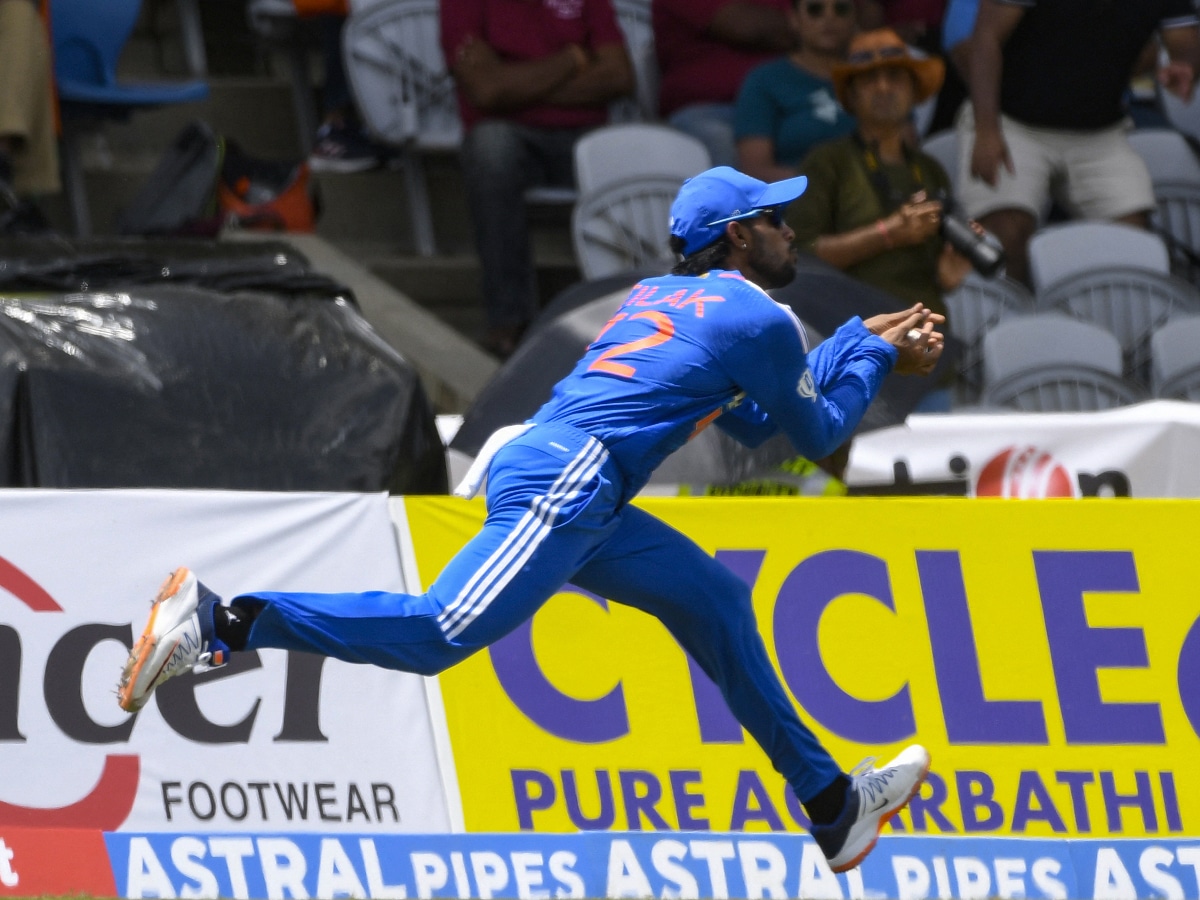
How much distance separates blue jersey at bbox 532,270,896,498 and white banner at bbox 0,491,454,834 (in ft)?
4.34

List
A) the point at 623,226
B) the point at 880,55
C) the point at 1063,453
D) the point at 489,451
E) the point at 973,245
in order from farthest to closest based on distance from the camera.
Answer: the point at 623,226 < the point at 880,55 < the point at 1063,453 < the point at 973,245 < the point at 489,451

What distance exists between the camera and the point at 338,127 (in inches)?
373

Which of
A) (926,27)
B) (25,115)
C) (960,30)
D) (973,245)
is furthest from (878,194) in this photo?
(25,115)

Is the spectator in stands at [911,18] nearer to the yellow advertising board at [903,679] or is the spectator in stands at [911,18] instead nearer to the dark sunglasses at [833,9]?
the dark sunglasses at [833,9]

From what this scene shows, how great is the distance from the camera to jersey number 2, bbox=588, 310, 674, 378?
4.39 metres

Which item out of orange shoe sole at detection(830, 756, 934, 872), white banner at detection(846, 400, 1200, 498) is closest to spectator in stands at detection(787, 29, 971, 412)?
white banner at detection(846, 400, 1200, 498)

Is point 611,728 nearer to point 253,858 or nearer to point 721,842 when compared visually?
point 721,842

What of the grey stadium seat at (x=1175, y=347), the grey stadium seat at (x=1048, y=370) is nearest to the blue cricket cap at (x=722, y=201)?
the grey stadium seat at (x=1048, y=370)

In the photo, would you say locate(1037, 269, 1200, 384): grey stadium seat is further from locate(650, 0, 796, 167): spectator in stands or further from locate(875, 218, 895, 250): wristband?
locate(650, 0, 796, 167): spectator in stands

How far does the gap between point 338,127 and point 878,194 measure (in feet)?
10.5

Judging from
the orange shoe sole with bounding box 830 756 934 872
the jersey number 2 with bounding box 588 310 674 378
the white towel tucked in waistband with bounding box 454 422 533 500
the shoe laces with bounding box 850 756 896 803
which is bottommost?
the orange shoe sole with bounding box 830 756 934 872

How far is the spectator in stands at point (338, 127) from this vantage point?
9422mm

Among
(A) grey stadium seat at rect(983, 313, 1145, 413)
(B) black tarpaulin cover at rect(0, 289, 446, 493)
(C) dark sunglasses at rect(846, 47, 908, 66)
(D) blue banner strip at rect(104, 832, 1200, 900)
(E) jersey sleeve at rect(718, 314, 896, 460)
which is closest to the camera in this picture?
(E) jersey sleeve at rect(718, 314, 896, 460)

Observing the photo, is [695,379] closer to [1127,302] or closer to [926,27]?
[1127,302]
